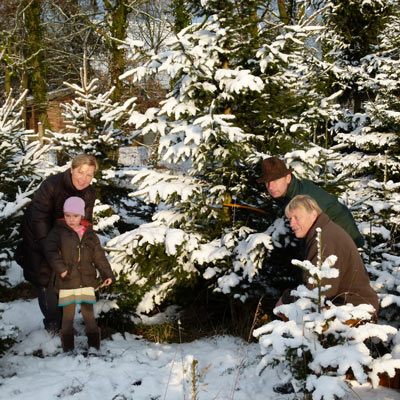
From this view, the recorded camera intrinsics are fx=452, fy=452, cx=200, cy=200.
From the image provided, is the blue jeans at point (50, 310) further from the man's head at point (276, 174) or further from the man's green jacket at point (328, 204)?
the man's green jacket at point (328, 204)

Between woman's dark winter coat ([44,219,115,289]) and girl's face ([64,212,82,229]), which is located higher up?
girl's face ([64,212,82,229])

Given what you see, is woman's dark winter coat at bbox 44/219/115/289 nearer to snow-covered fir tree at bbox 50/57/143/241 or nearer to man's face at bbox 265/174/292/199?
man's face at bbox 265/174/292/199

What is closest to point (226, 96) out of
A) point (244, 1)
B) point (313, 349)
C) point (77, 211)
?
point (244, 1)

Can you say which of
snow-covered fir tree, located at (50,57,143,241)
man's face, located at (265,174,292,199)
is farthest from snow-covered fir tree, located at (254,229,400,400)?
snow-covered fir tree, located at (50,57,143,241)

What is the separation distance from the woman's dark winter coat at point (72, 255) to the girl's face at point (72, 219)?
50mm

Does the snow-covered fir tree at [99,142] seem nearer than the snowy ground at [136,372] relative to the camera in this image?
No

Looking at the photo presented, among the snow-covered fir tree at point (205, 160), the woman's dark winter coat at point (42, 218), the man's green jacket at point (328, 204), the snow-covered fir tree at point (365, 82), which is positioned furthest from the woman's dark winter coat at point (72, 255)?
the snow-covered fir tree at point (365, 82)

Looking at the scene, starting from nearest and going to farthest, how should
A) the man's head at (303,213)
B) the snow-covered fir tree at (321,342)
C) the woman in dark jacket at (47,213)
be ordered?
the snow-covered fir tree at (321,342) < the man's head at (303,213) < the woman in dark jacket at (47,213)

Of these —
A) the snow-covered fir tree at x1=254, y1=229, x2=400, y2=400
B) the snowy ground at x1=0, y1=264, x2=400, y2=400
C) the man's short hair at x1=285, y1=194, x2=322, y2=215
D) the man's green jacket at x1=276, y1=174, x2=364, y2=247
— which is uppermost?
the man's short hair at x1=285, y1=194, x2=322, y2=215

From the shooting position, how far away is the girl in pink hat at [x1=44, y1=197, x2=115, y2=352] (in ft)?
14.3

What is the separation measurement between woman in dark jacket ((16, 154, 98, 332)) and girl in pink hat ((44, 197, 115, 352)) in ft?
0.65

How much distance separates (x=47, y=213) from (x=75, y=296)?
89cm

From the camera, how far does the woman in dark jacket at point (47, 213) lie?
14.9ft

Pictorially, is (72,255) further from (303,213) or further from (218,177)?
(303,213)
